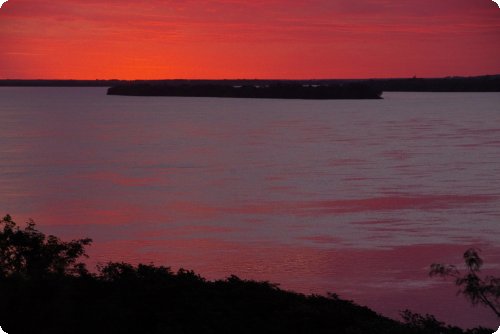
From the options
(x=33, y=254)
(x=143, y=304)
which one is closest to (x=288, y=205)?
(x=33, y=254)

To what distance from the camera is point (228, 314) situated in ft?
28.7

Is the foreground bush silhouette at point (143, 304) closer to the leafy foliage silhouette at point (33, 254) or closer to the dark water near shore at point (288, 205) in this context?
the leafy foliage silhouette at point (33, 254)

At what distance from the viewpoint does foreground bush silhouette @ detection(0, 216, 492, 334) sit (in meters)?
8.13

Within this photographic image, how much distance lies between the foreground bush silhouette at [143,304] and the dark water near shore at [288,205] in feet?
9.08

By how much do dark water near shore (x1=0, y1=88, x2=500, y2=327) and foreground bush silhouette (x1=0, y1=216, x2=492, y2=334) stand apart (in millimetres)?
2768

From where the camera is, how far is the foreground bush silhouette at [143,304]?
813 centimetres

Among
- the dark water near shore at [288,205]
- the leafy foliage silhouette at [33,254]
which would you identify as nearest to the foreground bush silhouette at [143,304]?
the leafy foliage silhouette at [33,254]

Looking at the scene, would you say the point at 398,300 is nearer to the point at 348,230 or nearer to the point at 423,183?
the point at 348,230

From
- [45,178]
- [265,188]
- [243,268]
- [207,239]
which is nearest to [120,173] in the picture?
[45,178]

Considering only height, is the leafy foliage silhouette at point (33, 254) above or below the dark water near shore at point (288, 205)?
below

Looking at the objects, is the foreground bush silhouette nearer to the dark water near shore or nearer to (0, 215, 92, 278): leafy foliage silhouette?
(0, 215, 92, 278): leafy foliage silhouette

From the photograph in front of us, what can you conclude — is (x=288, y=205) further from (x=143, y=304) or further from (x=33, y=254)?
(x=143, y=304)

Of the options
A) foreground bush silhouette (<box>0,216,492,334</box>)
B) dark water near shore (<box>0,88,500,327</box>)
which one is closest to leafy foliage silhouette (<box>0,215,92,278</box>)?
foreground bush silhouette (<box>0,216,492,334</box>)

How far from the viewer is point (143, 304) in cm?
867
